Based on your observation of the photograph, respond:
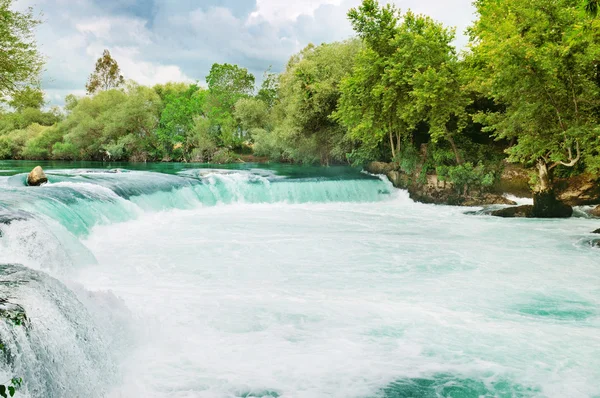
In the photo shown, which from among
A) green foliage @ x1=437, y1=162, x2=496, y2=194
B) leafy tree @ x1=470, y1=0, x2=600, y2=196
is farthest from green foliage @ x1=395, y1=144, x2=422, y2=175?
leafy tree @ x1=470, y1=0, x2=600, y2=196

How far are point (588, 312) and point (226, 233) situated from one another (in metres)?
8.31

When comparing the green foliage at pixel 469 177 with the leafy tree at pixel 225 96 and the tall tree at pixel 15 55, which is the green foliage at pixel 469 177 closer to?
the tall tree at pixel 15 55

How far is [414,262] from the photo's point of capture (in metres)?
9.30

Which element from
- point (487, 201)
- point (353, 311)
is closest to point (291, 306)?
point (353, 311)

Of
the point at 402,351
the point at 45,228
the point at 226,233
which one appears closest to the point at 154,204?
the point at 226,233

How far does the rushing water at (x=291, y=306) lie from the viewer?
4422 mm

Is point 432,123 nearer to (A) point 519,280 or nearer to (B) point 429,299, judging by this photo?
(A) point 519,280

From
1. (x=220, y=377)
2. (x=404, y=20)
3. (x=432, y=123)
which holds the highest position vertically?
(x=404, y=20)

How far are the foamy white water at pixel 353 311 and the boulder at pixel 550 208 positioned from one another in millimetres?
3131

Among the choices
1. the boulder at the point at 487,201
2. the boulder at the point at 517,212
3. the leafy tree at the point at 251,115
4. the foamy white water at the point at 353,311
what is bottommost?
the foamy white water at the point at 353,311

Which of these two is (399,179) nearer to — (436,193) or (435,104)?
(436,193)

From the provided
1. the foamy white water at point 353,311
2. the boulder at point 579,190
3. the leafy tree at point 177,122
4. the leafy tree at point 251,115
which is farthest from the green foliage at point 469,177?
the leafy tree at point 177,122

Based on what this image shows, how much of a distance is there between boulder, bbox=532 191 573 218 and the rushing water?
1441mm

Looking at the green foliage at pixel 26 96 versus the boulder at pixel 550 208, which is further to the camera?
the green foliage at pixel 26 96
